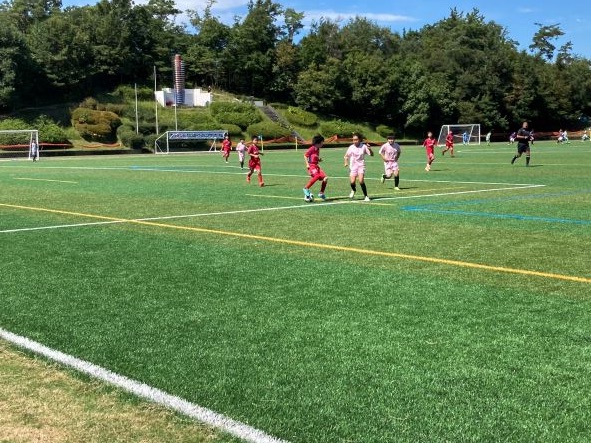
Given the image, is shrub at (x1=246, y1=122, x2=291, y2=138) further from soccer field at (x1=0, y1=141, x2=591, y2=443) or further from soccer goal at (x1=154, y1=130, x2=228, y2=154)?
soccer field at (x1=0, y1=141, x2=591, y2=443)

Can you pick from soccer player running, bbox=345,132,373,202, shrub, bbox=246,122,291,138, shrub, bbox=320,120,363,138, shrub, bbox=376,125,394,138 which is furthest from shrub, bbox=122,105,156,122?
soccer player running, bbox=345,132,373,202

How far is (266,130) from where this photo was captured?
7675 cm

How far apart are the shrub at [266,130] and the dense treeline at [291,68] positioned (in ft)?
48.2

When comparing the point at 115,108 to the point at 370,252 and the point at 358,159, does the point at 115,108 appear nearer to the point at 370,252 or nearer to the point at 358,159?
the point at 358,159

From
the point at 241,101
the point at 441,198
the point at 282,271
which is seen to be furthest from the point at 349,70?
the point at 282,271

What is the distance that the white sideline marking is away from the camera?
3756mm

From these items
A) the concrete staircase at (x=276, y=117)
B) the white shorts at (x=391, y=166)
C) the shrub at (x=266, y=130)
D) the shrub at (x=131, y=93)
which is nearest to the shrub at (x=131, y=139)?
the shrub at (x=266, y=130)

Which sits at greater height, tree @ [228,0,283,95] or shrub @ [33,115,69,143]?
tree @ [228,0,283,95]

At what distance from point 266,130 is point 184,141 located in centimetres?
1397

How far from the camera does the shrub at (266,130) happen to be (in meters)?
75.9

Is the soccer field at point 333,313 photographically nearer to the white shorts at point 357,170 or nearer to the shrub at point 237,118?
the white shorts at point 357,170

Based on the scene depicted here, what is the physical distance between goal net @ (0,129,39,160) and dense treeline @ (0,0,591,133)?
15.9m

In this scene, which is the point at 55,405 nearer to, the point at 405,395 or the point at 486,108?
the point at 405,395

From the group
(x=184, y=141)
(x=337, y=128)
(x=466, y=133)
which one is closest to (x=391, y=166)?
(x=184, y=141)
